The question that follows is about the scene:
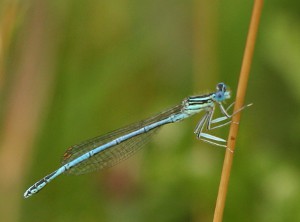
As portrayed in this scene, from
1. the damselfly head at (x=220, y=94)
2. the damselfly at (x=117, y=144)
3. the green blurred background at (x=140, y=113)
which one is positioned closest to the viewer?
the damselfly head at (x=220, y=94)

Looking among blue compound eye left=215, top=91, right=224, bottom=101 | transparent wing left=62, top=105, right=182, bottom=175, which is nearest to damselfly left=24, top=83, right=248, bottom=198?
transparent wing left=62, top=105, right=182, bottom=175

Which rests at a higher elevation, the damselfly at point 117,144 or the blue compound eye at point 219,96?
the damselfly at point 117,144

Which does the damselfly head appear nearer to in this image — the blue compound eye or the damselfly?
the blue compound eye

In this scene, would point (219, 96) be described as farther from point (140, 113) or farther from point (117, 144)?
point (140, 113)

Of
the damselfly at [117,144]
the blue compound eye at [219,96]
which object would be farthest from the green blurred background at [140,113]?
the blue compound eye at [219,96]

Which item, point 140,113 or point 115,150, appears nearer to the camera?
point 115,150

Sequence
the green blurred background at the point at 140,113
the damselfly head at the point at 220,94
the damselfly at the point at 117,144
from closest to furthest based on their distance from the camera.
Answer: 1. the damselfly head at the point at 220,94
2. the green blurred background at the point at 140,113
3. the damselfly at the point at 117,144

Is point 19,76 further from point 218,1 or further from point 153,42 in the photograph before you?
point 218,1

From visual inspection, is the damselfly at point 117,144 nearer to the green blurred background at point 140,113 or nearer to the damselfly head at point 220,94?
the green blurred background at point 140,113

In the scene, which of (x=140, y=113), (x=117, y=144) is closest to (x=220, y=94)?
(x=117, y=144)

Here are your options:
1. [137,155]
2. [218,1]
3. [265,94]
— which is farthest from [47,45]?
[265,94]
